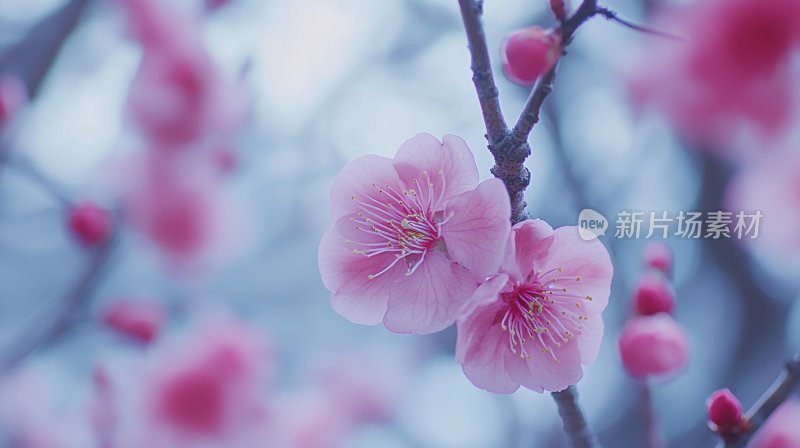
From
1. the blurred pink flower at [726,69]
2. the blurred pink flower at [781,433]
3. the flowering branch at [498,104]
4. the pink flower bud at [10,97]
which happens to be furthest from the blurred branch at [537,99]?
the pink flower bud at [10,97]

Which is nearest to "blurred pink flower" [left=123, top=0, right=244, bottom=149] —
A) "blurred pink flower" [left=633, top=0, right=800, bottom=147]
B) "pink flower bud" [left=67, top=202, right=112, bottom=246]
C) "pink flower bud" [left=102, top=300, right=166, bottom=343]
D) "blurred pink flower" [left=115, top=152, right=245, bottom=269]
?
"blurred pink flower" [left=115, top=152, right=245, bottom=269]

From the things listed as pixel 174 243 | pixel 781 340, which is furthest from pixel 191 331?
pixel 781 340

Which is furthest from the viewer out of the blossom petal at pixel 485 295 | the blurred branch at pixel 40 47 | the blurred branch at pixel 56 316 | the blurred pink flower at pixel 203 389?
the blurred pink flower at pixel 203 389

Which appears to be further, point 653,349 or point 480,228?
point 653,349

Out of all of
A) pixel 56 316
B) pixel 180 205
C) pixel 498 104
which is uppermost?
pixel 498 104

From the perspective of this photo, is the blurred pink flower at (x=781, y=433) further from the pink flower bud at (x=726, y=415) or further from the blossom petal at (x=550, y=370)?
the blossom petal at (x=550, y=370)

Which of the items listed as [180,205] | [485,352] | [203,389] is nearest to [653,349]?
[485,352]

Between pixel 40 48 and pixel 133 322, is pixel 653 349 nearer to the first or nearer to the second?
pixel 133 322

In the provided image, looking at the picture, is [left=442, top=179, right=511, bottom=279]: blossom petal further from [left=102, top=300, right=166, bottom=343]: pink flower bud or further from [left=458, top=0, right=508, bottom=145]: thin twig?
[left=102, top=300, right=166, bottom=343]: pink flower bud
